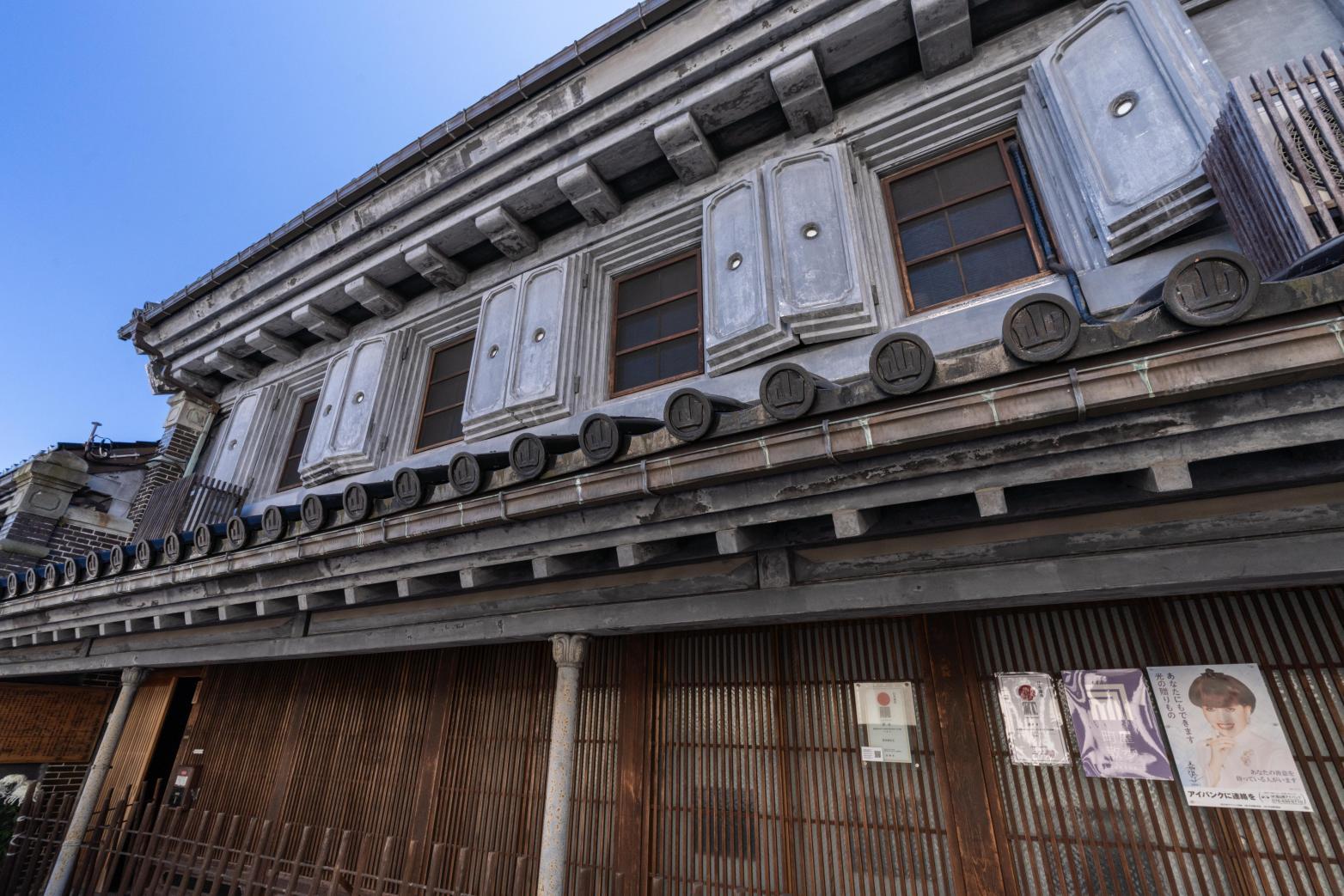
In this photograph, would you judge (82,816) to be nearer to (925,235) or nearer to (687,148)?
(687,148)

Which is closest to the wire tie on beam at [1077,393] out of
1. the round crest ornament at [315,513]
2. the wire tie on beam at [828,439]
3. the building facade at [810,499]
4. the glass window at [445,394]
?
the building facade at [810,499]

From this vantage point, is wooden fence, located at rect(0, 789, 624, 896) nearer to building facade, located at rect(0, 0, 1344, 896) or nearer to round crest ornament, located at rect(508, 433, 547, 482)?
building facade, located at rect(0, 0, 1344, 896)

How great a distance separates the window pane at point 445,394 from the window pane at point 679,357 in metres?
2.96

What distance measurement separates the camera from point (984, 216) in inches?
193

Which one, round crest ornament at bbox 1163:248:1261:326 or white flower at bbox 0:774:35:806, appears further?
white flower at bbox 0:774:35:806

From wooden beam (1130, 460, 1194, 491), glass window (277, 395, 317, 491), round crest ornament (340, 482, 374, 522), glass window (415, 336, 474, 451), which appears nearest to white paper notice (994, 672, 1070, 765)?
wooden beam (1130, 460, 1194, 491)

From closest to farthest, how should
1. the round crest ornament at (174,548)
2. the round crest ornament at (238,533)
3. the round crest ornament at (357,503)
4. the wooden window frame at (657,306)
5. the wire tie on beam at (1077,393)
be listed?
1. the wire tie on beam at (1077,393)
2. the round crest ornament at (357,503)
3. the round crest ornament at (238,533)
4. the wooden window frame at (657,306)
5. the round crest ornament at (174,548)

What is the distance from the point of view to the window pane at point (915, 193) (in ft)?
17.1

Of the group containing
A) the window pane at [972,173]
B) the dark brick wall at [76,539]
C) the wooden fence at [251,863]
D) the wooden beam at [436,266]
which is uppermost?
the wooden beam at [436,266]

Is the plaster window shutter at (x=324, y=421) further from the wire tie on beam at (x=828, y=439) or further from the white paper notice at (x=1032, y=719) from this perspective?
the white paper notice at (x=1032, y=719)

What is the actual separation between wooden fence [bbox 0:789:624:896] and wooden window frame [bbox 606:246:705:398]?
13.7ft

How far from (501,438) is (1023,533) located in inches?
200

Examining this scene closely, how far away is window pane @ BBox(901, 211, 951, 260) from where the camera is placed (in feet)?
16.5

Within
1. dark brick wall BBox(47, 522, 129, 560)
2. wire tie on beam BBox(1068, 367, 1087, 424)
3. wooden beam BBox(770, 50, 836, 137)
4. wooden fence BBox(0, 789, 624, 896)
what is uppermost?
wooden beam BBox(770, 50, 836, 137)
